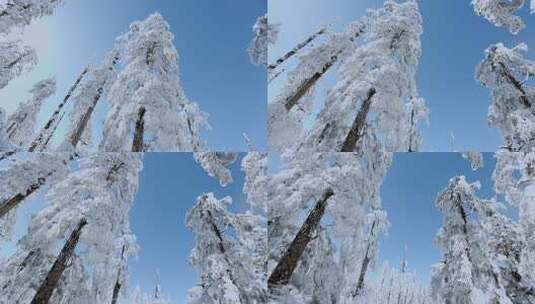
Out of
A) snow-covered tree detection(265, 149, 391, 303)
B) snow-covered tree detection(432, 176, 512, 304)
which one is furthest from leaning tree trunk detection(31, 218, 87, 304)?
snow-covered tree detection(432, 176, 512, 304)

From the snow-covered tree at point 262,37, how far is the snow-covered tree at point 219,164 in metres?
0.68

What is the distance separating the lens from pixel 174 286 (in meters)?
3.65

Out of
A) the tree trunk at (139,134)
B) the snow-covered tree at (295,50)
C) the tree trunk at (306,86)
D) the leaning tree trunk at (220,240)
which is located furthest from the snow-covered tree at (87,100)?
the tree trunk at (306,86)

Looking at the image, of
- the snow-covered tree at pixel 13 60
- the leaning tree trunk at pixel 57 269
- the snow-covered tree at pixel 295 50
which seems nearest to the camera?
the leaning tree trunk at pixel 57 269

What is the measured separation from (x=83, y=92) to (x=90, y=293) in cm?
125

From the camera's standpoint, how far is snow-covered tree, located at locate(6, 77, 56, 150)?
11.9ft

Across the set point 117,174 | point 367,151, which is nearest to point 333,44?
point 367,151

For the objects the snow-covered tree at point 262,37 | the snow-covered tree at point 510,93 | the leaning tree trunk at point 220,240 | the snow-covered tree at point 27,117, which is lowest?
the leaning tree trunk at point 220,240

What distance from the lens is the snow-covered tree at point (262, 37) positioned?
12.7 feet

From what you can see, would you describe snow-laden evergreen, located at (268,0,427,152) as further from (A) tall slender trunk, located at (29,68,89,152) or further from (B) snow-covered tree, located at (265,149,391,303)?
(A) tall slender trunk, located at (29,68,89,152)

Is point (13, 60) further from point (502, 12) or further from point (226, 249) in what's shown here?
point (502, 12)

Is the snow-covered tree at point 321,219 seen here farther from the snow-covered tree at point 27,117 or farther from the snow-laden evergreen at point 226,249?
the snow-covered tree at point 27,117

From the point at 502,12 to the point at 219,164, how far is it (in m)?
2.13

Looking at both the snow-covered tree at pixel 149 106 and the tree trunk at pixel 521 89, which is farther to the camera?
the tree trunk at pixel 521 89
